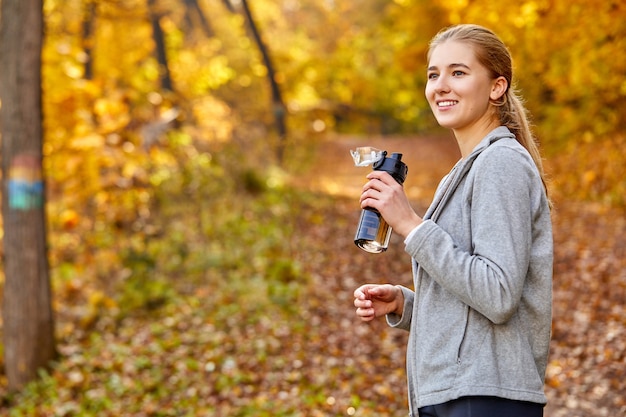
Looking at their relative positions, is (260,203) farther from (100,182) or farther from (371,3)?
(371,3)

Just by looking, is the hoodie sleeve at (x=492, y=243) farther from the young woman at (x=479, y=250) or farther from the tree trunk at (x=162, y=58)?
the tree trunk at (x=162, y=58)

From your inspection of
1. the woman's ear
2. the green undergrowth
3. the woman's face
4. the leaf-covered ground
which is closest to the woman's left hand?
the woman's face

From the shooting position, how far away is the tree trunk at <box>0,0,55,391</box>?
7.09 metres

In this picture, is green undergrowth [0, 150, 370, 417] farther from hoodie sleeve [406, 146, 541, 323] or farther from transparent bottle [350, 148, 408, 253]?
hoodie sleeve [406, 146, 541, 323]

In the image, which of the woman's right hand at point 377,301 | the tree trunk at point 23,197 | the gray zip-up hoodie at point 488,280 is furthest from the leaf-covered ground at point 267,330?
the gray zip-up hoodie at point 488,280

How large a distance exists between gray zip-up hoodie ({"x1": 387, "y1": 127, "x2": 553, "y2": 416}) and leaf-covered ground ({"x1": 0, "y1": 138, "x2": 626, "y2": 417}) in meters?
3.97

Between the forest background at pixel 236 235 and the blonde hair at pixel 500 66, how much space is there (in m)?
0.46

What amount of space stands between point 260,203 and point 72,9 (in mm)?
4698

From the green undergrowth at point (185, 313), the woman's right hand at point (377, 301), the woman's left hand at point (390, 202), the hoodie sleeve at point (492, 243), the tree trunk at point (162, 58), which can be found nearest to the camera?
the hoodie sleeve at point (492, 243)

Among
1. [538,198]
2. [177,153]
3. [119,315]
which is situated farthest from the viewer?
[177,153]

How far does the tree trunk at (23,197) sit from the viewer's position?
23.2 feet

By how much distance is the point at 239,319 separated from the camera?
313 inches

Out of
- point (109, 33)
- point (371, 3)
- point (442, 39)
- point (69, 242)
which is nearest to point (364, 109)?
point (371, 3)

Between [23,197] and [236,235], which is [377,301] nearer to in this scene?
[23,197]
